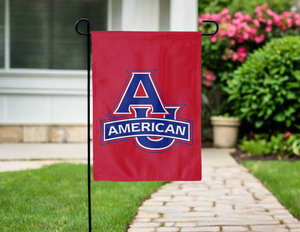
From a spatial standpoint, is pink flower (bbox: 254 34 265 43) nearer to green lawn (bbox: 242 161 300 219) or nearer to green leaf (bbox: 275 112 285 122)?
green leaf (bbox: 275 112 285 122)

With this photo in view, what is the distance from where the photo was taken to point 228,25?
8.64 m

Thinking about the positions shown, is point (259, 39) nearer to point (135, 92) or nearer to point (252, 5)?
point (135, 92)

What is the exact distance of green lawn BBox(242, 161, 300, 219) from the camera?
4.14 metres

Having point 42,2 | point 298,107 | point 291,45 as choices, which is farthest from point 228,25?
point 42,2

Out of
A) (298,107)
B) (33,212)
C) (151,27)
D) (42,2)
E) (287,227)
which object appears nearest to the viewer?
(287,227)

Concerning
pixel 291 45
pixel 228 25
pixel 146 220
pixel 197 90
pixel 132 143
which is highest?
pixel 228 25

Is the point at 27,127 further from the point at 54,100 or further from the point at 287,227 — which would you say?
the point at 287,227

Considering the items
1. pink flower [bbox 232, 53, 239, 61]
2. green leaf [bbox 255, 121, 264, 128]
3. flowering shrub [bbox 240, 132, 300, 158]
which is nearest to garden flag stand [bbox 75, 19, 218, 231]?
flowering shrub [bbox 240, 132, 300, 158]

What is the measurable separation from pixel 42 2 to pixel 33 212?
18.5 ft

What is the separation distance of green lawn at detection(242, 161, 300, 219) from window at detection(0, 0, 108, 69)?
13.3 feet

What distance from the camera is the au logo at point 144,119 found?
2.81 meters

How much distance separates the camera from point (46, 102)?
8.23m

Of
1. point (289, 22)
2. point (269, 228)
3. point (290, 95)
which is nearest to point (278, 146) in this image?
point (290, 95)

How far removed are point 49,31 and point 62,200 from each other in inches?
197
